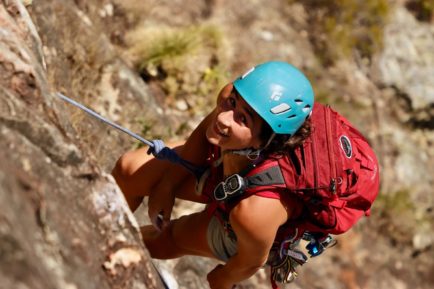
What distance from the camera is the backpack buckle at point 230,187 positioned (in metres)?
2.99

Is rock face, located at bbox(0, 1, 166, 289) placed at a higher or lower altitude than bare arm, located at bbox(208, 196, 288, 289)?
higher

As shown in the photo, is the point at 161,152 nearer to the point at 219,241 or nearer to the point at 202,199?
the point at 202,199

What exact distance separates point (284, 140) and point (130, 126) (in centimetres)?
295

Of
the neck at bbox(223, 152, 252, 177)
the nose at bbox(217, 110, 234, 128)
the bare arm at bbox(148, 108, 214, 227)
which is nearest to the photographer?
the nose at bbox(217, 110, 234, 128)

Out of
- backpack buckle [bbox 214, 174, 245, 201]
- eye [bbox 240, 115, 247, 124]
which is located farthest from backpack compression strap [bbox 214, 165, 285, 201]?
eye [bbox 240, 115, 247, 124]

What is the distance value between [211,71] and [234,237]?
4015 mm

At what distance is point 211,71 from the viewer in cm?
718

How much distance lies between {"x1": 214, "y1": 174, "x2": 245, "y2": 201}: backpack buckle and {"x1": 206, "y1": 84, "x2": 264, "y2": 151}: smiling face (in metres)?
0.13

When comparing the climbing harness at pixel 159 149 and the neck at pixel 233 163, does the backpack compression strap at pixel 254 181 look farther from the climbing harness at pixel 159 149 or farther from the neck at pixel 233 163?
the climbing harness at pixel 159 149

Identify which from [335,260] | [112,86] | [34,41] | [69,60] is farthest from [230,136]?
[335,260]

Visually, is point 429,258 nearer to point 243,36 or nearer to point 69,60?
point 243,36

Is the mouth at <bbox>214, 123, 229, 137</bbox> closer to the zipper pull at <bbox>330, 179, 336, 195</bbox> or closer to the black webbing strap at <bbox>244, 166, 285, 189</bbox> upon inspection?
the black webbing strap at <bbox>244, 166, 285, 189</bbox>

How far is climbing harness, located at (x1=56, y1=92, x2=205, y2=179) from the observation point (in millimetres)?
3215

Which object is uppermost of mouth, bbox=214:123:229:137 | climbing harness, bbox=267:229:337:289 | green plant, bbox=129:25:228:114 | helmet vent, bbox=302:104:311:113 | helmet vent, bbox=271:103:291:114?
helmet vent, bbox=271:103:291:114
